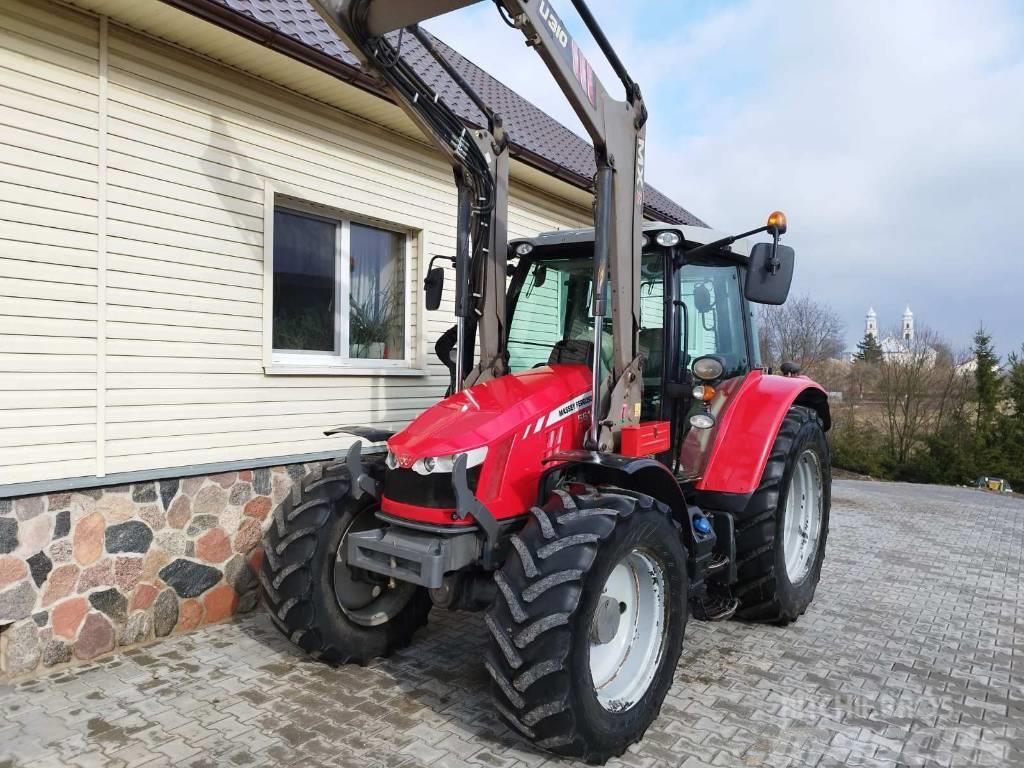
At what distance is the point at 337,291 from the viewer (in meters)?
5.49

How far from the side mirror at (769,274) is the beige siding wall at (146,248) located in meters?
3.18

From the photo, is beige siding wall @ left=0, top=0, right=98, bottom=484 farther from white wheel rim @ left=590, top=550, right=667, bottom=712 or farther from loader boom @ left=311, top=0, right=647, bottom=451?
white wheel rim @ left=590, top=550, right=667, bottom=712

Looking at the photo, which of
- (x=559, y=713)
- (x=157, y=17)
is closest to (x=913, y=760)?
(x=559, y=713)

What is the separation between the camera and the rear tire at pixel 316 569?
134 inches

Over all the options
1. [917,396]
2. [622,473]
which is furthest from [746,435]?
[917,396]

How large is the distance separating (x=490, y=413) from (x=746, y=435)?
1.77 meters

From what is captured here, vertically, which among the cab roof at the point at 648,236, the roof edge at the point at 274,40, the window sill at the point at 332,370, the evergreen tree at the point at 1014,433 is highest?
the roof edge at the point at 274,40

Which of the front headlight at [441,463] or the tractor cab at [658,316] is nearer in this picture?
the front headlight at [441,463]

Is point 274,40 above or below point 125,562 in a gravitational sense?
above

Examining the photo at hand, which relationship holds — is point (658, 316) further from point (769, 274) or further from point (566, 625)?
point (566, 625)

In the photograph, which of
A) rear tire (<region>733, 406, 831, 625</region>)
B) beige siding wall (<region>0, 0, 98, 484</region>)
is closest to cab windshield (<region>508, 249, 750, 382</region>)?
rear tire (<region>733, 406, 831, 625</region>)

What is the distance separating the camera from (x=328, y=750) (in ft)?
9.66

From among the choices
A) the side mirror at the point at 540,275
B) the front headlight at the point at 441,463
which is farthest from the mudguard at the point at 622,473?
the side mirror at the point at 540,275

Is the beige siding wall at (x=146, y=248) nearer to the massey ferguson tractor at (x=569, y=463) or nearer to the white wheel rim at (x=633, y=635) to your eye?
the massey ferguson tractor at (x=569, y=463)
